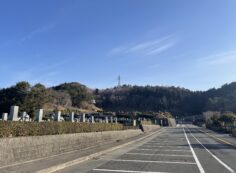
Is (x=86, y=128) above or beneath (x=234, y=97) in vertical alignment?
beneath

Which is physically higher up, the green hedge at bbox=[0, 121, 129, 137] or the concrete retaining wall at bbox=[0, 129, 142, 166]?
the green hedge at bbox=[0, 121, 129, 137]

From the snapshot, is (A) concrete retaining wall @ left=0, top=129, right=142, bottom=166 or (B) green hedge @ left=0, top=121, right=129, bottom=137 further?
(B) green hedge @ left=0, top=121, right=129, bottom=137

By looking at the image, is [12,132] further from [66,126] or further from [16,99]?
[16,99]

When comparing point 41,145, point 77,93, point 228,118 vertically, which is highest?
point 77,93

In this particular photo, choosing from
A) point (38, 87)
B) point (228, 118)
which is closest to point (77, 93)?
point (228, 118)

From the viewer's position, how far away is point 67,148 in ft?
63.2

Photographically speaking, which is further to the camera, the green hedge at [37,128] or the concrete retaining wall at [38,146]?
the green hedge at [37,128]

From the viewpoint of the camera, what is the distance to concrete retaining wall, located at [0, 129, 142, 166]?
12625 millimetres

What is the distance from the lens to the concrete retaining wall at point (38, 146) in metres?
12.6

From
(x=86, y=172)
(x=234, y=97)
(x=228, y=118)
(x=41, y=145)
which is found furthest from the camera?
(x=234, y=97)

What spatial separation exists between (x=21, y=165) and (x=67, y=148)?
6559mm

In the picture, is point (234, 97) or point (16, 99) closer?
point (16, 99)

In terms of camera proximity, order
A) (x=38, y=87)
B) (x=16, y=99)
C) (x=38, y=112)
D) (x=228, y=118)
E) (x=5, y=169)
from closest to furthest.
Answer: (x=5, y=169) < (x=38, y=112) < (x=16, y=99) < (x=38, y=87) < (x=228, y=118)

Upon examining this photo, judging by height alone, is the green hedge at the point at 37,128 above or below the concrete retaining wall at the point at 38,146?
above
